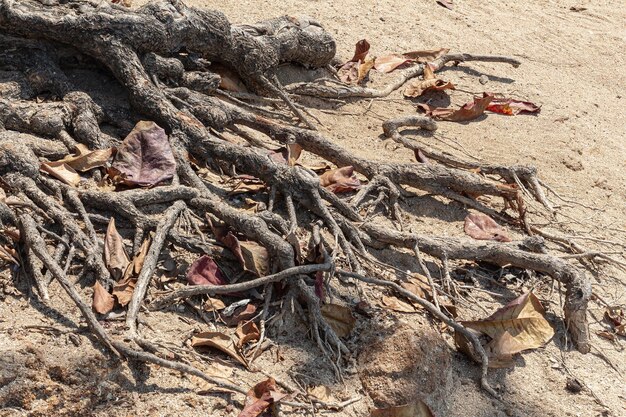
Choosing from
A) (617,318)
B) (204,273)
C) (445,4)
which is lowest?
(617,318)

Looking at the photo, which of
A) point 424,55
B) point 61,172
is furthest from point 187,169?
point 424,55

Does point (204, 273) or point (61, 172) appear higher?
point (61, 172)

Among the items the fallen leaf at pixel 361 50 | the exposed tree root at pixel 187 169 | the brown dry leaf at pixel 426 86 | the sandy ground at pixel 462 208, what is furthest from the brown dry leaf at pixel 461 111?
the fallen leaf at pixel 361 50

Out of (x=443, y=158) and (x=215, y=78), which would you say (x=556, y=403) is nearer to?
(x=443, y=158)

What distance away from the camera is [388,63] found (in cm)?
530

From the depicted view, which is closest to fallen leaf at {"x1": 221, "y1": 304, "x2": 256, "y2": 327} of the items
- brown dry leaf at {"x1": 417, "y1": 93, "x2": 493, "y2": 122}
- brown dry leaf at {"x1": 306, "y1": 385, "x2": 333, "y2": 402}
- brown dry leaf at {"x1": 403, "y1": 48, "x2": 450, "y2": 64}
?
brown dry leaf at {"x1": 306, "y1": 385, "x2": 333, "y2": 402}

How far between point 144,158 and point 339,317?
3.74ft

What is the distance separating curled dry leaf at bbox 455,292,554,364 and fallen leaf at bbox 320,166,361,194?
3.05ft

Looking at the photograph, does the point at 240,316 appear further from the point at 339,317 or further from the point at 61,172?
the point at 61,172

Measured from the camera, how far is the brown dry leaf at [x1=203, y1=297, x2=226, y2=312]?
9.46 feet

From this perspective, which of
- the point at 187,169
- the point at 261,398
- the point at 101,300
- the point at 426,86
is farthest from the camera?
the point at 426,86

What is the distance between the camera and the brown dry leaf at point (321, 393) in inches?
107

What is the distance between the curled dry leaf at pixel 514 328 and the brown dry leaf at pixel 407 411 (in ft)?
1.43

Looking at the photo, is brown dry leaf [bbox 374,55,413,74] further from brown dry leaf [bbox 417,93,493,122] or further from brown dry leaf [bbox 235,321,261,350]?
brown dry leaf [bbox 235,321,261,350]
